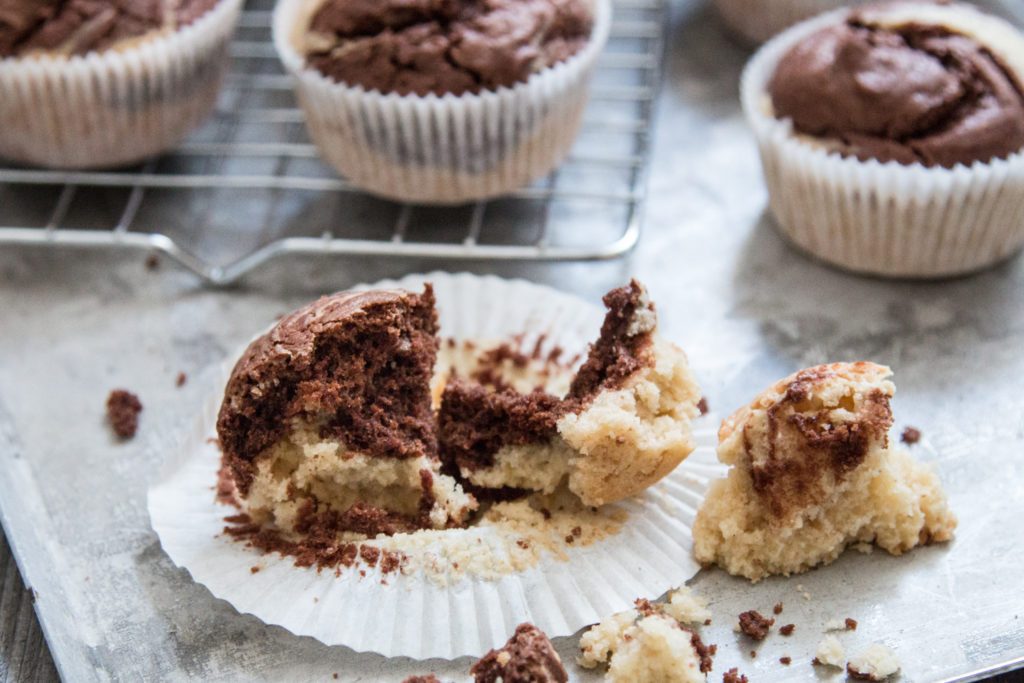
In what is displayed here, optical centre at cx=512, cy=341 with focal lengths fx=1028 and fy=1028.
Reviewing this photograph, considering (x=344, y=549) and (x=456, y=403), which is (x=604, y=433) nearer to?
(x=456, y=403)

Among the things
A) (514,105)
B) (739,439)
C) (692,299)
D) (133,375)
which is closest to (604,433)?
(739,439)

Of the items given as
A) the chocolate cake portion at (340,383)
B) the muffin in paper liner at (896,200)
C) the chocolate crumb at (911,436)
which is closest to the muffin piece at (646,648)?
the chocolate cake portion at (340,383)

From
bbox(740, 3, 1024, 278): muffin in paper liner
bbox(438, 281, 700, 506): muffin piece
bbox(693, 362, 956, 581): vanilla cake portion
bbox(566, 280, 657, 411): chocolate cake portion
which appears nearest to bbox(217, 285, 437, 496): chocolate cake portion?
bbox(438, 281, 700, 506): muffin piece

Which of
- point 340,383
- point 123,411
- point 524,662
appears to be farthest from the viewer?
point 123,411

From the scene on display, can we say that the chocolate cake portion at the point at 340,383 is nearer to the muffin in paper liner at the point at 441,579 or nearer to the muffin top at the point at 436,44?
the muffin in paper liner at the point at 441,579

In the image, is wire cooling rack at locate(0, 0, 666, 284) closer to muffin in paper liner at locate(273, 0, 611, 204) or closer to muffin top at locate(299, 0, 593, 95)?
muffin in paper liner at locate(273, 0, 611, 204)

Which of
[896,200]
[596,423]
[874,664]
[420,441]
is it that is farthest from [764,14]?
[874,664]

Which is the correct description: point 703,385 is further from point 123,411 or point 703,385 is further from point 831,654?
point 123,411
